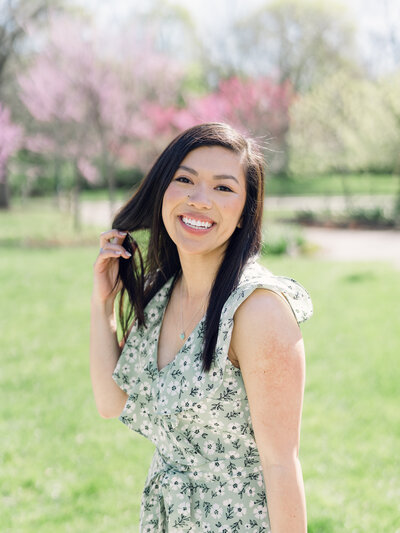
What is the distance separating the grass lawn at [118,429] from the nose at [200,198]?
2.00 metres

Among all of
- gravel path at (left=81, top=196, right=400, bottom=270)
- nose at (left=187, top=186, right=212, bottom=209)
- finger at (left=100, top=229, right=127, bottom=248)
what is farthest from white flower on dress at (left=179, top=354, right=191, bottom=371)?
gravel path at (left=81, top=196, right=400, bottom=270)

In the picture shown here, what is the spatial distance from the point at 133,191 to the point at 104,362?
0.56m

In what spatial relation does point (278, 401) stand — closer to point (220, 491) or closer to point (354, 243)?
point (220, 491)

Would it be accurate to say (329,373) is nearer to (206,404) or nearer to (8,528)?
(8,528)

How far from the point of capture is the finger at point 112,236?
1.81 meters

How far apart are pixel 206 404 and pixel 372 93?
53.1 ft

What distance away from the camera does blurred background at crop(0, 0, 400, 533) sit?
3.29 m

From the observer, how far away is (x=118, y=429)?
12.8 ft

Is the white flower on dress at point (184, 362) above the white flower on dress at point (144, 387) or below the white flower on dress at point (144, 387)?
above

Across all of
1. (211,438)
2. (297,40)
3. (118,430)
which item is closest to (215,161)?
(211,438)

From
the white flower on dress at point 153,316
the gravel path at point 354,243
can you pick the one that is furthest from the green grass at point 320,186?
the white flower on dress at point 153,316

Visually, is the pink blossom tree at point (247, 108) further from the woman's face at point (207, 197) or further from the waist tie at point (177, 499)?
the waist tie at point (177, 499)

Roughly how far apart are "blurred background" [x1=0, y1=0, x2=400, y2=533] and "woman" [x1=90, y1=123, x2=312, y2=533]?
1.12ft

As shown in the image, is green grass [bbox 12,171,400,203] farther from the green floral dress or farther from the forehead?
the green floral dress
